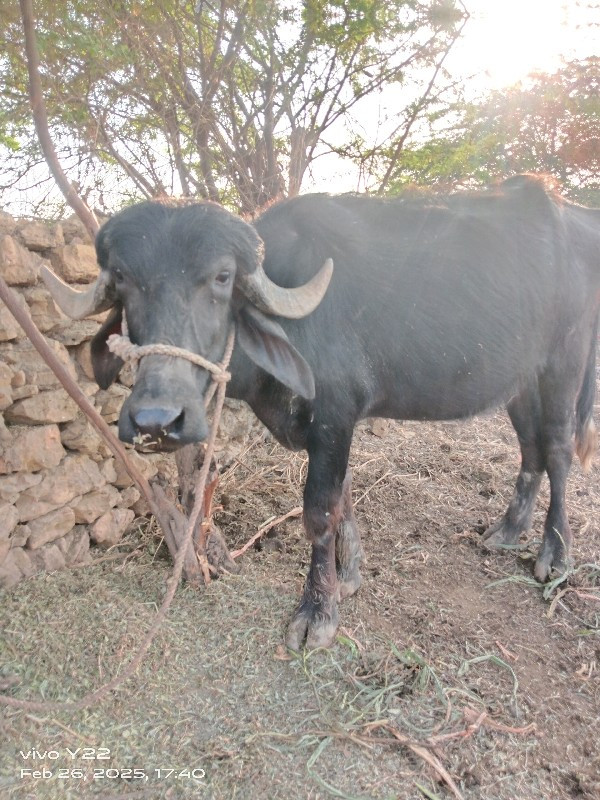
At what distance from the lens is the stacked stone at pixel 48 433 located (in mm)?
2525

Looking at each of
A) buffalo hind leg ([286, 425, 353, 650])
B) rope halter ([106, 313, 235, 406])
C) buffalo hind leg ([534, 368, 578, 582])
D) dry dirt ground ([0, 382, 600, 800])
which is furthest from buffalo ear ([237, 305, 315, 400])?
buffalo hind leg ([534, 368, 578, 582])

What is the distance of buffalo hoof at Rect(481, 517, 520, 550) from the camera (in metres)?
3.14

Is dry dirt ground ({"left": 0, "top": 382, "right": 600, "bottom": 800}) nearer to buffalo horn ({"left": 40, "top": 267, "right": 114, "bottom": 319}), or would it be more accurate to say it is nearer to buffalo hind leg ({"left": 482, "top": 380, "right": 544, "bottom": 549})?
buffalo hind leg ({"left": 482, "top": 380, "right": 544, "bottom": 549})

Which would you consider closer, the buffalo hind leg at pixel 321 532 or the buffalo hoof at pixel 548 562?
the buffalo hind leg at pixel 321 532

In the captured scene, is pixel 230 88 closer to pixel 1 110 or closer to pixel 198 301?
pixel 1 110

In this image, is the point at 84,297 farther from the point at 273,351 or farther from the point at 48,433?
the point at 48,433

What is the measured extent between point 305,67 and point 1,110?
2066mm

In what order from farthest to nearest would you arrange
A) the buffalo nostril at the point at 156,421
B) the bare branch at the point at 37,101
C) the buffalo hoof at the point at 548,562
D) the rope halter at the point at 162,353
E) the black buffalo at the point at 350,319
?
the buffalo hoof at the point at 548,562
the bare branch at the point at 37,101
the black buffalo at the point at 350,319
the rope halter at the point at 162,353
the buffalo nostril at the point at 156,421

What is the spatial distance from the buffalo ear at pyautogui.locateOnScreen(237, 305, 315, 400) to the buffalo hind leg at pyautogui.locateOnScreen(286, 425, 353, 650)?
0.32 metres

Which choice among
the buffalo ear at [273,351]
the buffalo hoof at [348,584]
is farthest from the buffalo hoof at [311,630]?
the buffalo ear at [273,351]

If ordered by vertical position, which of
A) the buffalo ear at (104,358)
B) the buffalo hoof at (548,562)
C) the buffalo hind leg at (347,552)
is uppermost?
the buffalo ear at (104,358)

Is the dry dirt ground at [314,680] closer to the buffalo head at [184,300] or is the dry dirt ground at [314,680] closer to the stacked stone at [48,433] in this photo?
the stacked stone at [48,433]

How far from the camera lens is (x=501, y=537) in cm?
317

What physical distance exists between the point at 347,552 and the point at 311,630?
1.56 feet
